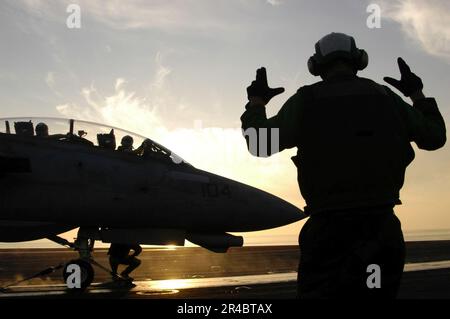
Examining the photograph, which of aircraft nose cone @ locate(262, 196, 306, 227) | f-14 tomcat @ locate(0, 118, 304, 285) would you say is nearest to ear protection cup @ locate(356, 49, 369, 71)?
f-14 tomcat @ locate(0, 118, 304, 285)

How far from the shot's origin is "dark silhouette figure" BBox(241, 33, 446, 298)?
3201mm

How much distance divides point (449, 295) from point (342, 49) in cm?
944

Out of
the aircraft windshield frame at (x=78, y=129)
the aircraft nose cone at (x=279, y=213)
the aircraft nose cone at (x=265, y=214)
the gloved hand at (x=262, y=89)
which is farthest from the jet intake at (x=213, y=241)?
the gloved hand at (x=262, y=89)

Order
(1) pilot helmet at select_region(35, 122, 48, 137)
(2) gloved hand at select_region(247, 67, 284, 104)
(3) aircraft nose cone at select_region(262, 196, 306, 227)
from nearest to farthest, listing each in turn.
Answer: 1. (2) gloved hand at select_region(247, 67, 284, 104)
2. (1) pilot helmet at select_region(35, 122, 48, 137)
3. (3) aircraft nose cone at select_region(262, 196, 306, 227)

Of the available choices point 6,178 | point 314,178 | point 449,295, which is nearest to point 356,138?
point 314,178

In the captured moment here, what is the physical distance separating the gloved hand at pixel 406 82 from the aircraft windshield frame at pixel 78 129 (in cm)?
822

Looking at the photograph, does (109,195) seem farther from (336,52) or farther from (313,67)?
(336,52)

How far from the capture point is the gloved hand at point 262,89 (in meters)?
3.54

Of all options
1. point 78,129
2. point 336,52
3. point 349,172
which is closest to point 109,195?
point 78,129

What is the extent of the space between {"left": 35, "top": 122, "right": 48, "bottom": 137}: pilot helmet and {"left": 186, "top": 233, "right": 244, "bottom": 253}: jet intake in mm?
3817

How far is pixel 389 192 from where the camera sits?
3266 mm
